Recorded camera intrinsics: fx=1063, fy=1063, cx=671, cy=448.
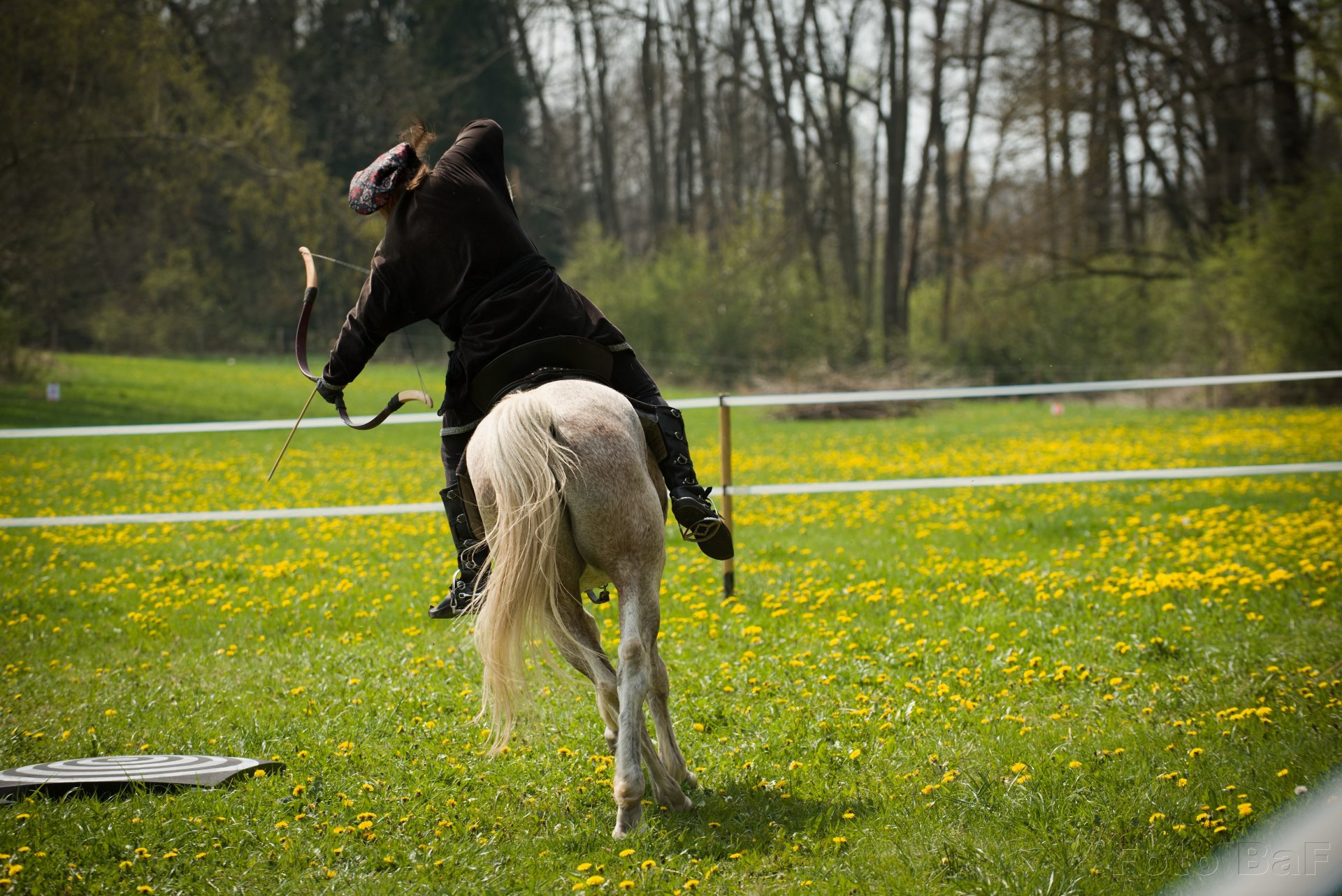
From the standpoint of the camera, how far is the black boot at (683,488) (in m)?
3.97

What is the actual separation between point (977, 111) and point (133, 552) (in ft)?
94.6

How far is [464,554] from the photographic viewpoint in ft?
13.3

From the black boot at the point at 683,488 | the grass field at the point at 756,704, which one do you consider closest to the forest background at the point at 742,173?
the grass field at the point at 756,704

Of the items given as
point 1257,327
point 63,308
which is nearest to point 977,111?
point 1257,327

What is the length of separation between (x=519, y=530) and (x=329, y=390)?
110cm

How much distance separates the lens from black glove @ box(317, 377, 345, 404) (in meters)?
4.07

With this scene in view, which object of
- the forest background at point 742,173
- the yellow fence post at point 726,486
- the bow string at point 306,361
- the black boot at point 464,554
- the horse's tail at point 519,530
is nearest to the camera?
the horse's tail at point 519,530

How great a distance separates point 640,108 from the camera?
40.3 m

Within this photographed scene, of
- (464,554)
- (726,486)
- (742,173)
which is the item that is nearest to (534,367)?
(464,554)

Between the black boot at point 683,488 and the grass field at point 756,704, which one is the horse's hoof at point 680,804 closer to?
the grass field at point 756,704

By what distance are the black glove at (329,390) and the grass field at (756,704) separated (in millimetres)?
1401

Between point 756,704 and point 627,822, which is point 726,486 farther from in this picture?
point 627,822

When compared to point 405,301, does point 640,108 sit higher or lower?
higher

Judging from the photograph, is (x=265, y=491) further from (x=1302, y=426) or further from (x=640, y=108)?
(x=640, y=108)
